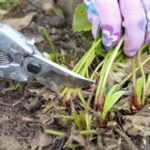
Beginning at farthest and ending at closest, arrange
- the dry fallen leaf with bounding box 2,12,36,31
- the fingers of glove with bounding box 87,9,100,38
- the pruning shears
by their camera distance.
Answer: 1. the dry fallen leaf with bounding box 2,12,36,31
2. the fingers of glove with bounding box 87,9,100,38
3. the pruning shears

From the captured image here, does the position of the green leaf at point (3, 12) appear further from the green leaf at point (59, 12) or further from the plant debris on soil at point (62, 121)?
the plant debris on soil at point (62, 121)

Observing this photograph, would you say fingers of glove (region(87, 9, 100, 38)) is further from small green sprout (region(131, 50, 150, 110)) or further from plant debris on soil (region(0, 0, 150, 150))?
small green sprout (region(131, 50, 150, 110))

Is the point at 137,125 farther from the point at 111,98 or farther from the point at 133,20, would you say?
the point at 133,20

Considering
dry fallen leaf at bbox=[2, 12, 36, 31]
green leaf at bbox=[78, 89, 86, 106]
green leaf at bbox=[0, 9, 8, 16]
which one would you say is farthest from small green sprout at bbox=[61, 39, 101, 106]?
green leaf at bbox=[0, 9, 8, 16]

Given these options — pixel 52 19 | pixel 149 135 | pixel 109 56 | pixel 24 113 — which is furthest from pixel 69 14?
pixel 149 135

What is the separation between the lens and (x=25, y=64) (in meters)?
1.53

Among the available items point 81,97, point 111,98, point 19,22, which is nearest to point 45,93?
point 81,97

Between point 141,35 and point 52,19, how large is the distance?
0.65 m

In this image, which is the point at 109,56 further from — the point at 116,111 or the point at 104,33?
the point at 116,111

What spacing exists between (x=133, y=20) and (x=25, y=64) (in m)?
0.41

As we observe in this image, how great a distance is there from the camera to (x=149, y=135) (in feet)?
5.23

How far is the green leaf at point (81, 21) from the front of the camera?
1.87 metres

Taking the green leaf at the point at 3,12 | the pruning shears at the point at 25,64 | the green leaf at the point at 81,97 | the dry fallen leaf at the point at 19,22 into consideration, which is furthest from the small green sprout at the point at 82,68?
the green leaf at the point at 3,12

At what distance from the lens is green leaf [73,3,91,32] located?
187 cm
